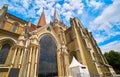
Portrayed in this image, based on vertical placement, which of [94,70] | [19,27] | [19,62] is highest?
[19,27]

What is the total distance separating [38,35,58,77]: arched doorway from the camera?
508 inches

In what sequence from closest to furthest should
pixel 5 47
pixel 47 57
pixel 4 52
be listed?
pixel 4 52, pixel 5 47, pixel 47 57

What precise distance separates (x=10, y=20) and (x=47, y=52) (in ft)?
34.0

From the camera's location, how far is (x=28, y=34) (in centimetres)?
1464

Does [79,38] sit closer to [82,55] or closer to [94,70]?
[82,55]

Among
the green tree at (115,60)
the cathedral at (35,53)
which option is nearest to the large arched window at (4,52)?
the cathedral at (35,53)

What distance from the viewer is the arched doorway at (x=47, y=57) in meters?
12.9

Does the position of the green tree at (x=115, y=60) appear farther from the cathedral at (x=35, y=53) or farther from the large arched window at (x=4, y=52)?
the large arched window at (x=4, y=52)

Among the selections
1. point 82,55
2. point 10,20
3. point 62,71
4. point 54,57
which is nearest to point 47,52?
point 54,57

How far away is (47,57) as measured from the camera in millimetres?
14445

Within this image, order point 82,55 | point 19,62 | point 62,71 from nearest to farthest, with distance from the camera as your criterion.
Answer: point 19,62 < point 62,71 < point 82,55

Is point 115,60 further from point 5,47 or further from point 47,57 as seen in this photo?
point 5,47

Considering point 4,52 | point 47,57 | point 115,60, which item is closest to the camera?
point 4,52

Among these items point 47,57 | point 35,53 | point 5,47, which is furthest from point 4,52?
point 47,57
